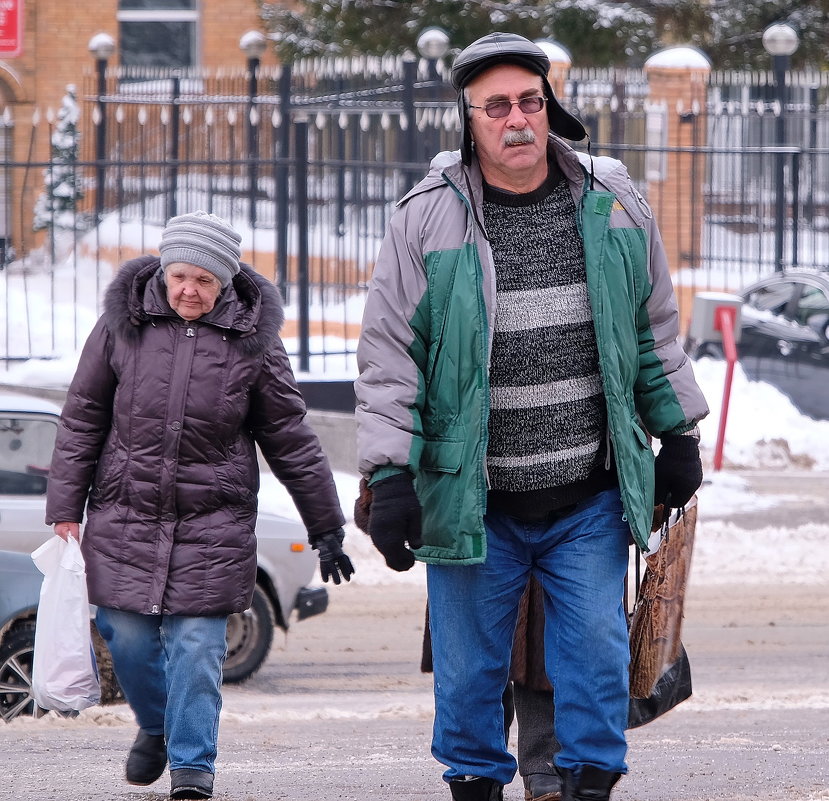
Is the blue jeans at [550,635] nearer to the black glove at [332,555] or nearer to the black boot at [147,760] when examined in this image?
the black glove at [332,555]

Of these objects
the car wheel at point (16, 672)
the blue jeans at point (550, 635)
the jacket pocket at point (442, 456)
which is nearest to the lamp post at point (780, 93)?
the car wheel at point (16, 672)

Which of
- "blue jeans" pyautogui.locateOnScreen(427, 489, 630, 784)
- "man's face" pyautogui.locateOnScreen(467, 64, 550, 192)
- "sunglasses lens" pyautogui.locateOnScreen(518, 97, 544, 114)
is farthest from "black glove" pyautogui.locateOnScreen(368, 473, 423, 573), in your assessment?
"sunglasses lens" pyautogui.locateOnScreen(518, 97, 544, 114)

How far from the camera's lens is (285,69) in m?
13.1

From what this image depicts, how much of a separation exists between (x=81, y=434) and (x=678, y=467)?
1.71m

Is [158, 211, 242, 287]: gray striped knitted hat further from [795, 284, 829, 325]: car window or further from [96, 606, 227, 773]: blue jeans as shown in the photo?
[795, 284, 829, 325]: car window

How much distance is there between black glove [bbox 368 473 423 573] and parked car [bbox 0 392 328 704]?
334cm

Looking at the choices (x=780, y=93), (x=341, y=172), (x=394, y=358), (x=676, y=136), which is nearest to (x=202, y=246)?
(x=394, y=358)

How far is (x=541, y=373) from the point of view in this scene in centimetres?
376

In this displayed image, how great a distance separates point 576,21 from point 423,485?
750 inches

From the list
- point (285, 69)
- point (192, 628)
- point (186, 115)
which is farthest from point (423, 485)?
point (186, 115)

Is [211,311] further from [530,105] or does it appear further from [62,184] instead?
[62,184]

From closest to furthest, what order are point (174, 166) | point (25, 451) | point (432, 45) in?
point (25, 451)
point (174, 166)
point (432, 45)

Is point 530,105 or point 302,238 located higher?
point 530,105

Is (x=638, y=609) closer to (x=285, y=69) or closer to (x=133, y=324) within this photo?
(x=133, y=324)
